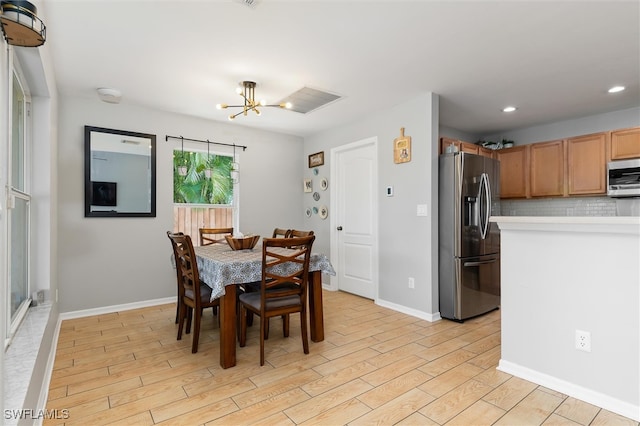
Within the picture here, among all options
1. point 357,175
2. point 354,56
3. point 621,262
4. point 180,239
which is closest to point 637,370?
point 621,262

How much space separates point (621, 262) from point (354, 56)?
2.26 metres

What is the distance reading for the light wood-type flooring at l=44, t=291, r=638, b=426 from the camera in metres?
1.85

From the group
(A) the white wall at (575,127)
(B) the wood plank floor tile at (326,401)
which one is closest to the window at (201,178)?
(B) the wood plank floor tile at (326,401)

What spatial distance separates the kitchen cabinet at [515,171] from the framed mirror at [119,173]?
4.89 m

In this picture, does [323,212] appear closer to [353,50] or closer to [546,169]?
[353,50]

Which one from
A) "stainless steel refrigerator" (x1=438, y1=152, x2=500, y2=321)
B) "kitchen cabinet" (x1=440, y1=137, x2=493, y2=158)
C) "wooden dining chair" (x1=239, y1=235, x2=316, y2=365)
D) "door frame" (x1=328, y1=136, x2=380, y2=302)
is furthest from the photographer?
"door frame" (x1=328, y1=136, x2=380, y2=302)

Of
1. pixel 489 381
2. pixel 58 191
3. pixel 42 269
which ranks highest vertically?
pixel 58 191

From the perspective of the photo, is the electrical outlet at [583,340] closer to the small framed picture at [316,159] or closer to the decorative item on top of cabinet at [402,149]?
the decorative item on top of cabinet at [402,149]

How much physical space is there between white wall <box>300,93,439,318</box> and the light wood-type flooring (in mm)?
616

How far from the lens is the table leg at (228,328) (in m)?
2.41

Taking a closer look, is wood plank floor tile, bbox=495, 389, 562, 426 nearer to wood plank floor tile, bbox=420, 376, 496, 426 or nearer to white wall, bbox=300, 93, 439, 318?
wood plank floor tile, bbox=420, 376, 496, 426

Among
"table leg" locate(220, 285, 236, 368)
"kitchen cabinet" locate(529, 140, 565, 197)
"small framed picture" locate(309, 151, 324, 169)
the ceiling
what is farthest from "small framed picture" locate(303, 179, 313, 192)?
"kitchen cabinet" locate(529, 140, 565, 197)

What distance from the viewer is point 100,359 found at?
2557 millimetres

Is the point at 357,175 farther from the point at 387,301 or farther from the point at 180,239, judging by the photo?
the point at 180,239
